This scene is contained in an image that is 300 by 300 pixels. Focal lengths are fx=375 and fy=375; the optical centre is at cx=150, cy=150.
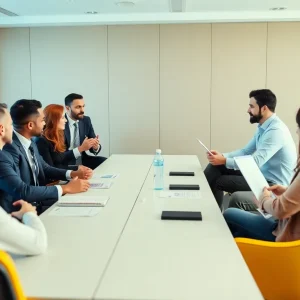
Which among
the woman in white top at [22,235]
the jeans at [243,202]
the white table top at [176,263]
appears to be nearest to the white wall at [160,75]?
the jeans at [243,202]

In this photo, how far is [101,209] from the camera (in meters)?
2.24

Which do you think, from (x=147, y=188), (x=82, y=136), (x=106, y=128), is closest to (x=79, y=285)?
(x=147, y=188)

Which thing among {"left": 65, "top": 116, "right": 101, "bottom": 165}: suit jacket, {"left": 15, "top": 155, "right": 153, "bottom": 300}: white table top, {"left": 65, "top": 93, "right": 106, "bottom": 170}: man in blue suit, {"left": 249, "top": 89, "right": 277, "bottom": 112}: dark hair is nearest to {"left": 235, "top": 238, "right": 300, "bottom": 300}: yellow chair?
{"left": 15, "top": 155, "right": 153, "bottom": 300}: white table top

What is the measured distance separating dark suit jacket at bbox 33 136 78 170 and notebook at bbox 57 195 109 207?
149 cm

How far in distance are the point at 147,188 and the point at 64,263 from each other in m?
1.33

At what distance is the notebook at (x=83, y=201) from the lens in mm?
2311

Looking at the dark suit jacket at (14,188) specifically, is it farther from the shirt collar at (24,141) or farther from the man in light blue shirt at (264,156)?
the man in light blue shirt at (264,156)

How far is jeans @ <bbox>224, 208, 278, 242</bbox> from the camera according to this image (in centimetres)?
231

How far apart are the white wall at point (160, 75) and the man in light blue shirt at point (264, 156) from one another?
2138mm

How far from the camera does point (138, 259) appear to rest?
4.99ft

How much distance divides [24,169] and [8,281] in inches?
71.5

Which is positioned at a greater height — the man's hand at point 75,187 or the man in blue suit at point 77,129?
the man in blue suit at point 77,129

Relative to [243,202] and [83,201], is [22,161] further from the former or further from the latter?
[243,202]

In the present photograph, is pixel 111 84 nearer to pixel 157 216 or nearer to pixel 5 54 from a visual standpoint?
pixel 5 54
